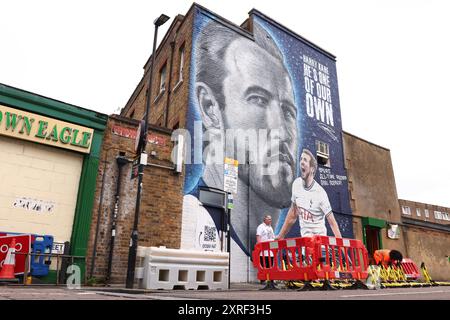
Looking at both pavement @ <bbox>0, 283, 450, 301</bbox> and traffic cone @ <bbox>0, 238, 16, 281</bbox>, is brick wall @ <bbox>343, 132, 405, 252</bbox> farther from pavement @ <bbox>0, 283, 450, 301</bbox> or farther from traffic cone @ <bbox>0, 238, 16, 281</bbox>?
traffic cone @ <bbox>0, 238, 16, 281</bbox>

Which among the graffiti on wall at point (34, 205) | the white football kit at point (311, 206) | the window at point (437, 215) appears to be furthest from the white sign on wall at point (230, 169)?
the window at point (437, 215)

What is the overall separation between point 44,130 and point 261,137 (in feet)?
28.6

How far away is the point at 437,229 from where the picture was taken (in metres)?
22.9

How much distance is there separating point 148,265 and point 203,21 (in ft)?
36.4

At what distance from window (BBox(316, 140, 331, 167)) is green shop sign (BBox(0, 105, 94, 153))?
38.4 ft

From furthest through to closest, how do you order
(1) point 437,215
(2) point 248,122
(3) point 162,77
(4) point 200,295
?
(1) point 437,215 < (3) point 162,77 < (2) point 248,122 < (4) point 200,295

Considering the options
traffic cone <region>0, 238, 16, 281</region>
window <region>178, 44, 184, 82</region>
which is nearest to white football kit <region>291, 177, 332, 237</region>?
window <region>178, 44, 184, 82</region>

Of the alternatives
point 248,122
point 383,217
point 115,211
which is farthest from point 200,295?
point 383,217

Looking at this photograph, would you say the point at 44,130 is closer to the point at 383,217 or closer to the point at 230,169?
the point at 230,169

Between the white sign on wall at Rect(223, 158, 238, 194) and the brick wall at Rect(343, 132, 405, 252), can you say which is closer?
the white sign on wall at Rect(223, 158, 238, 194)

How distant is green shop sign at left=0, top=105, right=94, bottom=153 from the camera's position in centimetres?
982

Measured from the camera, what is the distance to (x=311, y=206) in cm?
1678
